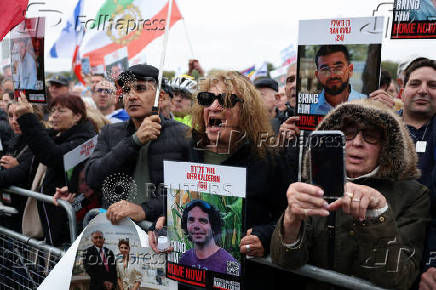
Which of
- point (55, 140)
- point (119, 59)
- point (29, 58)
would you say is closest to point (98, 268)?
point (55, 140)

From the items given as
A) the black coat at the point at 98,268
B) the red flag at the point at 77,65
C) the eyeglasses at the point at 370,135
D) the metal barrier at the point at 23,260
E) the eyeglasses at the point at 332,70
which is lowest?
the metal barrier at the point at 23,260

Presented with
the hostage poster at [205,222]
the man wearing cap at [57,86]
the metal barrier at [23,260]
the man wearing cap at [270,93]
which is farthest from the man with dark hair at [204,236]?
the man wearing cap at [57,86]

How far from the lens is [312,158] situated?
1456mm

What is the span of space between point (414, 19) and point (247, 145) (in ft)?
3.61

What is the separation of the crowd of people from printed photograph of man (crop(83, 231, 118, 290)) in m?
0.01

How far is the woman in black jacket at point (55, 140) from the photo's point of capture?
10.9 feet

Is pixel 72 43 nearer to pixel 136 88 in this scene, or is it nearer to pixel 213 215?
pixel 136 88

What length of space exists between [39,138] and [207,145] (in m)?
1.61

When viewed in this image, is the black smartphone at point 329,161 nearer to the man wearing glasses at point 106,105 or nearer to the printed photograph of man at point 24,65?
the man wearing glasses at point 106,105

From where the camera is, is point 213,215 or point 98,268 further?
point 98,268

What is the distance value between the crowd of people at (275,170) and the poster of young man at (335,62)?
0.04 feet

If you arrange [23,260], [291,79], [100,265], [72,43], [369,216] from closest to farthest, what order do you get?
[369,216], [100,265], [23,260], [291,79], [72,43]

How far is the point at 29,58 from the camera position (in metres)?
3.61

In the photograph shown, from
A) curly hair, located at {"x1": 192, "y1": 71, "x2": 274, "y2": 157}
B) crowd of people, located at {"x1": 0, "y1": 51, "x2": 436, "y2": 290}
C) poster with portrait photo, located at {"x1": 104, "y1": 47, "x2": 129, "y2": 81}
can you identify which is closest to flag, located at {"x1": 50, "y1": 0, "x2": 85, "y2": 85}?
poster with portrait photo, located at {"x1": 104, "y1": 47, "x2": 129, "y2": 81}
